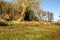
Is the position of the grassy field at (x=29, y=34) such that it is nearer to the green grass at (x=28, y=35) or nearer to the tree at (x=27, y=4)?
the green grass at (x=28, y=35)

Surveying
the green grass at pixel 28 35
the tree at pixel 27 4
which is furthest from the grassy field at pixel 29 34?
the tree at pixel 27 4

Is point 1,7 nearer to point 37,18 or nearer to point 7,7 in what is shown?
point 7,7

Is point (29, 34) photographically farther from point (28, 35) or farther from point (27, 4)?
point (27, 4)

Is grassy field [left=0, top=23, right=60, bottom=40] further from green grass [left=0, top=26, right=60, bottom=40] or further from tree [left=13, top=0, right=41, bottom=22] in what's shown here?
tree [left=13, top=0, right=41, bottom=22]

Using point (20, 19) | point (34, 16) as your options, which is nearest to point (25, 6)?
point (20, 19)

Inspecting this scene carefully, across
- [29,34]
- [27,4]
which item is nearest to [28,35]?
[29,34]

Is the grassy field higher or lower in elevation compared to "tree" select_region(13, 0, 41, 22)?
lower

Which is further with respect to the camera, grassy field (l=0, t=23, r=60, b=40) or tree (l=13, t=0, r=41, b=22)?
tree (l=13, t=0, r=41, b=22)

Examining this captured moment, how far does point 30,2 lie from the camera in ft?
146

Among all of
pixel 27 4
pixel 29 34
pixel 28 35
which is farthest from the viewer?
pixel 27 4

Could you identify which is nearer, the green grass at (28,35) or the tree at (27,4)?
the green grass at (28,35)

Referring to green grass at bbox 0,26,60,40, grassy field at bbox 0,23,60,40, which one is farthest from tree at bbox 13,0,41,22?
green grass at bbox 0,26,60,40

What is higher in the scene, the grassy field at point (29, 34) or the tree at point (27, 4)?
the tree at point (27, 4)

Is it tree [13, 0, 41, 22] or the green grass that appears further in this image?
tree [13, 0, 41, 22]
